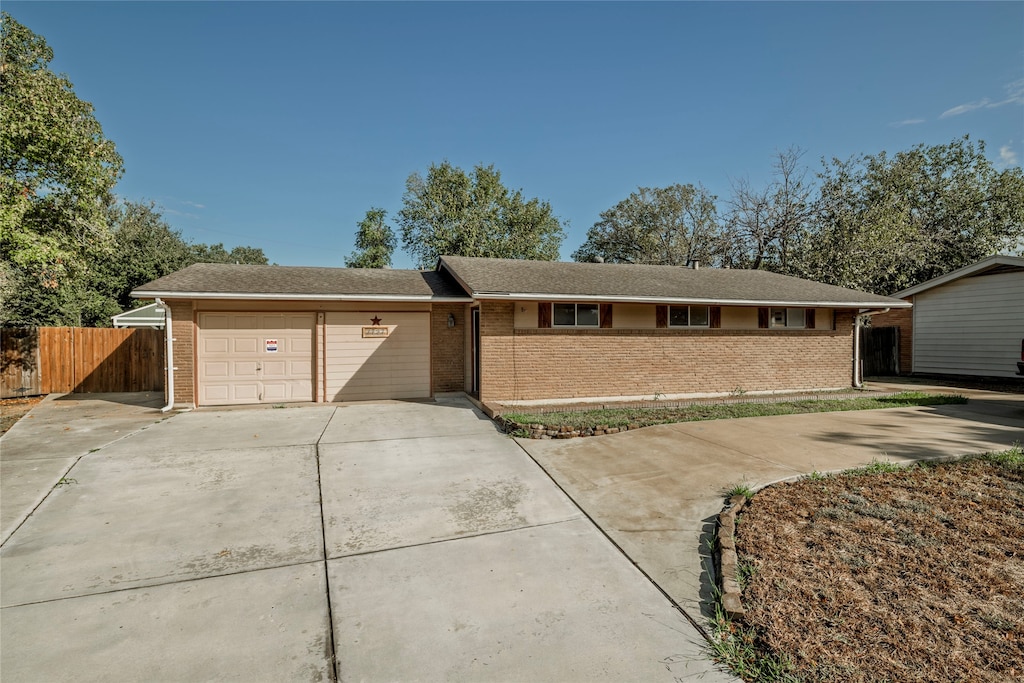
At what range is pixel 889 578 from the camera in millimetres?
3238

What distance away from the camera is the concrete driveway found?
2.61 meters

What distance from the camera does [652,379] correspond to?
1116 cm

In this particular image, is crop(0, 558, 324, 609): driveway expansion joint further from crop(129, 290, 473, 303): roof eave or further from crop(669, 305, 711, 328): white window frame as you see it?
crop(669, 305, 711, 328): white window frame

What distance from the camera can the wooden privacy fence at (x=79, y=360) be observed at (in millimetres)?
12555

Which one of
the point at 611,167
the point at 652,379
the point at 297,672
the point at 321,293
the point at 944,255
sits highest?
the point at 611,167

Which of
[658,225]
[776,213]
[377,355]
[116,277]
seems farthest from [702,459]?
[116,277]

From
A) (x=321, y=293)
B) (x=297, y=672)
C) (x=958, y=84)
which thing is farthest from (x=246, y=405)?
(x=958, y=84)

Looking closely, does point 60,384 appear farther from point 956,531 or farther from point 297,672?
point 956,531

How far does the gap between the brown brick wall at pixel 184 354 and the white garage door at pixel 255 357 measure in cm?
16

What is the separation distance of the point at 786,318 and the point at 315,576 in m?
13.0

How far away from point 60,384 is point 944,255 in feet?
130

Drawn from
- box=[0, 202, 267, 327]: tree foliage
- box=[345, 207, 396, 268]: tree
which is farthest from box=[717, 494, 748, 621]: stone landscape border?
box=[345, 207, 396, 268]: tree

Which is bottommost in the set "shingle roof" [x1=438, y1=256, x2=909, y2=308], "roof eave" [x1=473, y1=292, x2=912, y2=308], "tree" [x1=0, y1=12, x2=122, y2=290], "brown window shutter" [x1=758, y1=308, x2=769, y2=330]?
"brown window shutter" [x1=758, y1=308, x2=769, y2=330]

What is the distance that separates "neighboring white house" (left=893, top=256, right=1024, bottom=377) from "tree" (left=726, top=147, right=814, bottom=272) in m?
7.30
